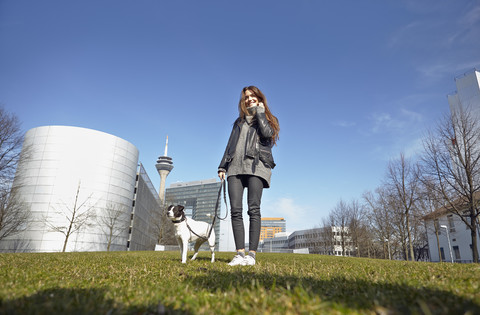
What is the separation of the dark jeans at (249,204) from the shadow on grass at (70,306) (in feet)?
9.76

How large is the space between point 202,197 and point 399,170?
151240 millimetres

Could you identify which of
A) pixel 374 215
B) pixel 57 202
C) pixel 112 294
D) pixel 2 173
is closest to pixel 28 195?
pixel 57 202

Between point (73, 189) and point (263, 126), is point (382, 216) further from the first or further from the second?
point (73, 189)

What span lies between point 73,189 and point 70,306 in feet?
180

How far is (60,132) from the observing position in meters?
50.4

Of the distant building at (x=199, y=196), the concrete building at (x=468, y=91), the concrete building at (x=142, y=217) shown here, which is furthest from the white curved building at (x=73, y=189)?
the distant building at (x=199, y=196)

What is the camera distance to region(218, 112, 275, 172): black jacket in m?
4.75

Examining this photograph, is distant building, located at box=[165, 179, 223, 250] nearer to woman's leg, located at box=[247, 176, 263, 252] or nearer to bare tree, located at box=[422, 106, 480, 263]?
bare tree, located at box=[422, 106, 480, 263]

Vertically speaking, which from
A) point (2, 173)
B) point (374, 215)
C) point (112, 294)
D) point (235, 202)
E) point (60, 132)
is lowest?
point (112, 294)

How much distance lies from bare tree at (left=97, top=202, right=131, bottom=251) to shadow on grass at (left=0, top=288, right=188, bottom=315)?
5044 centimetres

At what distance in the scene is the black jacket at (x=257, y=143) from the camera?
4.75 meters

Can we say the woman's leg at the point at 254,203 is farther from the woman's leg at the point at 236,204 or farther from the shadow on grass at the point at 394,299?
the shadow on grass at the point at 394,299

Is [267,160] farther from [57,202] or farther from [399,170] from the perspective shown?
[57,202]

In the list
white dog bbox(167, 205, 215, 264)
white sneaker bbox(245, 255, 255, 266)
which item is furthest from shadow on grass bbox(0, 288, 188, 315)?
white dog bbox(167, 205, 215, 264)
